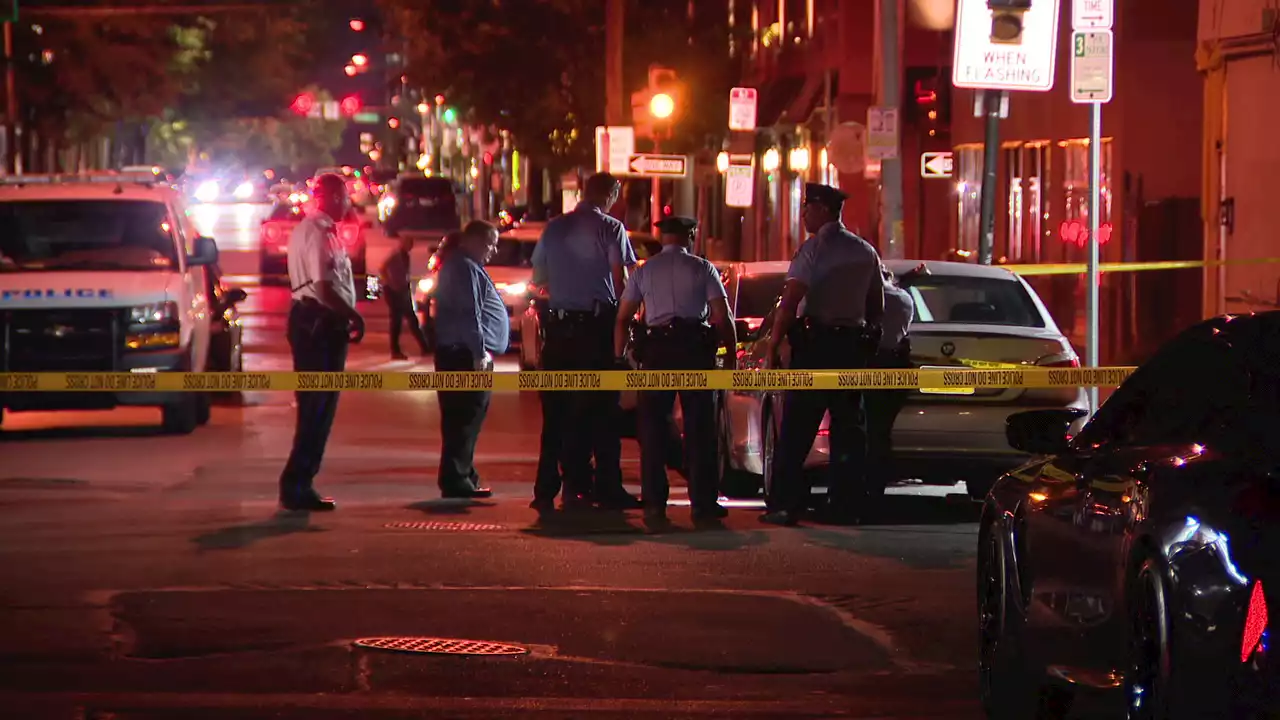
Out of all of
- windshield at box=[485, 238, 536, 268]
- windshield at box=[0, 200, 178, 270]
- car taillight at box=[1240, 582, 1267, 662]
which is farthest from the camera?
windshield at box=[485, 238, 536, 268]

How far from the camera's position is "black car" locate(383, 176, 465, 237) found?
2589 inches

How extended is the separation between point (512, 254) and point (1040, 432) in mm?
20453

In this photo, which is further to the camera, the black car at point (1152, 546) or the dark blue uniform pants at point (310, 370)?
the dark blue uniform pants at point (310, 370)

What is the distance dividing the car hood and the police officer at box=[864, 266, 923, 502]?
273 inches

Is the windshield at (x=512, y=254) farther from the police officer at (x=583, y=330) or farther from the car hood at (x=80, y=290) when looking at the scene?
the police officer at (x=583, y=330)

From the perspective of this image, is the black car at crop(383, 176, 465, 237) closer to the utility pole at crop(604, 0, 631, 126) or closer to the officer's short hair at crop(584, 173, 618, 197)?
the utility pole at crop(604, 0, 631, 126)

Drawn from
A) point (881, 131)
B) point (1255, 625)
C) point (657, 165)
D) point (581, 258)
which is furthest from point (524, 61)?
point (1255, 625)

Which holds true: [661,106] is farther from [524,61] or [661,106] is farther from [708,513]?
[708,513]

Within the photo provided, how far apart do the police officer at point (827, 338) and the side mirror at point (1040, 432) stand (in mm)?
5251

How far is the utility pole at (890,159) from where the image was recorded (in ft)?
79.7

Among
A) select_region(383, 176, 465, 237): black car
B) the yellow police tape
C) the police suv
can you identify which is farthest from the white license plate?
select_region(383, 176, 465, 237): black car

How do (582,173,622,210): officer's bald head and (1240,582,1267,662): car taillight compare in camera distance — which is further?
(582,173,622,210): officer's bald head

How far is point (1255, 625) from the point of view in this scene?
5.71 meters

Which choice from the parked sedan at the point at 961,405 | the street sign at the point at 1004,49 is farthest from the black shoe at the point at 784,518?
the street sign at the point at 1004,49
